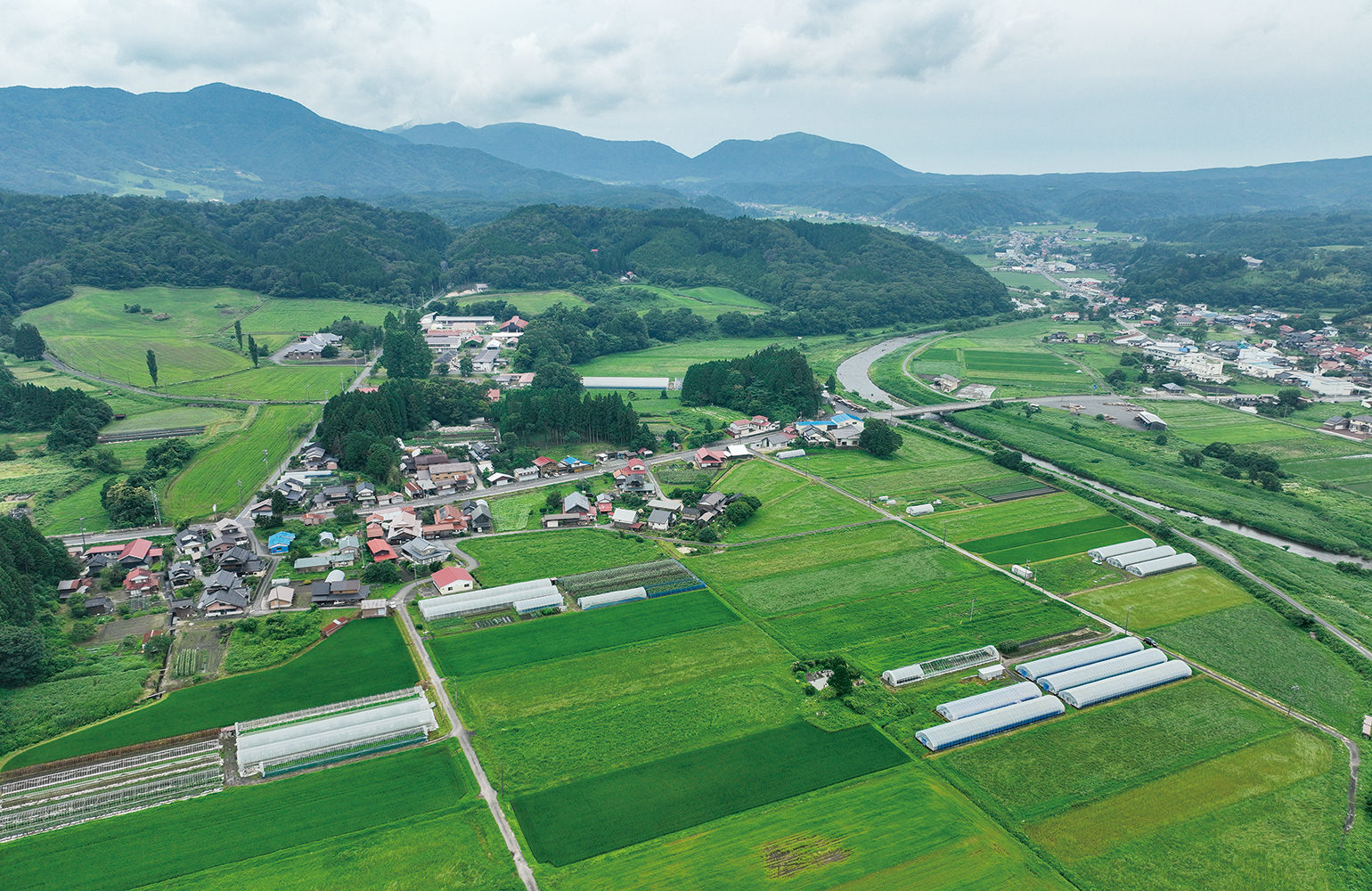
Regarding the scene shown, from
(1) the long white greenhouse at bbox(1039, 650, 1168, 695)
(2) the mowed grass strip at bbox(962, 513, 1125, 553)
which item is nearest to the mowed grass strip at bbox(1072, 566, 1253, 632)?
(1) the long white greenhouse at bbox(1039, 650, 1168, 695)

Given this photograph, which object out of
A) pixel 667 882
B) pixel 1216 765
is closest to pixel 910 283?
pixel 1216 765

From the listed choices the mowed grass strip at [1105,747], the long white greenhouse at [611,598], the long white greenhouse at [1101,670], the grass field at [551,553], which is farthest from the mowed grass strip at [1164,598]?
the grass field at [551,553]

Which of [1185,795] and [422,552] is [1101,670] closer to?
[1185,795]

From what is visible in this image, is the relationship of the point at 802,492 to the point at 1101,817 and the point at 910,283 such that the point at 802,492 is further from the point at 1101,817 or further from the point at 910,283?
the point at 910,283

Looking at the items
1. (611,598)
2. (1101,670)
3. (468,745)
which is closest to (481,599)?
(611,598)

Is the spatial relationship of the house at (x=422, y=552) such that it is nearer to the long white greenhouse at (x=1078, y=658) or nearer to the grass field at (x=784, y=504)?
the grass field at (x=784, y=504)
